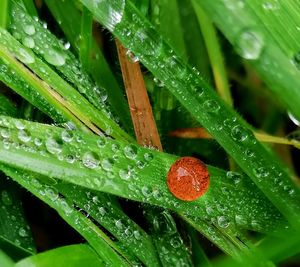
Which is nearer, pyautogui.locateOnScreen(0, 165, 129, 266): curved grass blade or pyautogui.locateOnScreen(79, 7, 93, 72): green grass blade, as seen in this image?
pyautogui.locateOnScreen(0, 165, 129, 266): curved grass blade

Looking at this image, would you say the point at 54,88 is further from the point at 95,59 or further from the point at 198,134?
the point at 198,134

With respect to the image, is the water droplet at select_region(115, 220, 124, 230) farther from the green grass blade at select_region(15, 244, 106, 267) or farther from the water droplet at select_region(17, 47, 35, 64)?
the water droplet at select_region(17, 47, 35, 64)

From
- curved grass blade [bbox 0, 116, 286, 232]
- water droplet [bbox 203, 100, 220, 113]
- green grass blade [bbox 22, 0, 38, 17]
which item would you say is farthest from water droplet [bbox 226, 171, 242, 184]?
green grass blade [bbox 22, 0, 38, 17]

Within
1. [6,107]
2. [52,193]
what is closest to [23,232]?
[52,193]

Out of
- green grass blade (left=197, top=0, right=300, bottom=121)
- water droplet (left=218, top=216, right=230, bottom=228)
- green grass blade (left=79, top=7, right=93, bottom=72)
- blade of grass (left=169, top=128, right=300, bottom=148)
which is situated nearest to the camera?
green grass blade (left=197, top=0, right=300, bottom=121)

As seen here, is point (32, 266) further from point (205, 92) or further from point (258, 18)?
point (258, 18)
